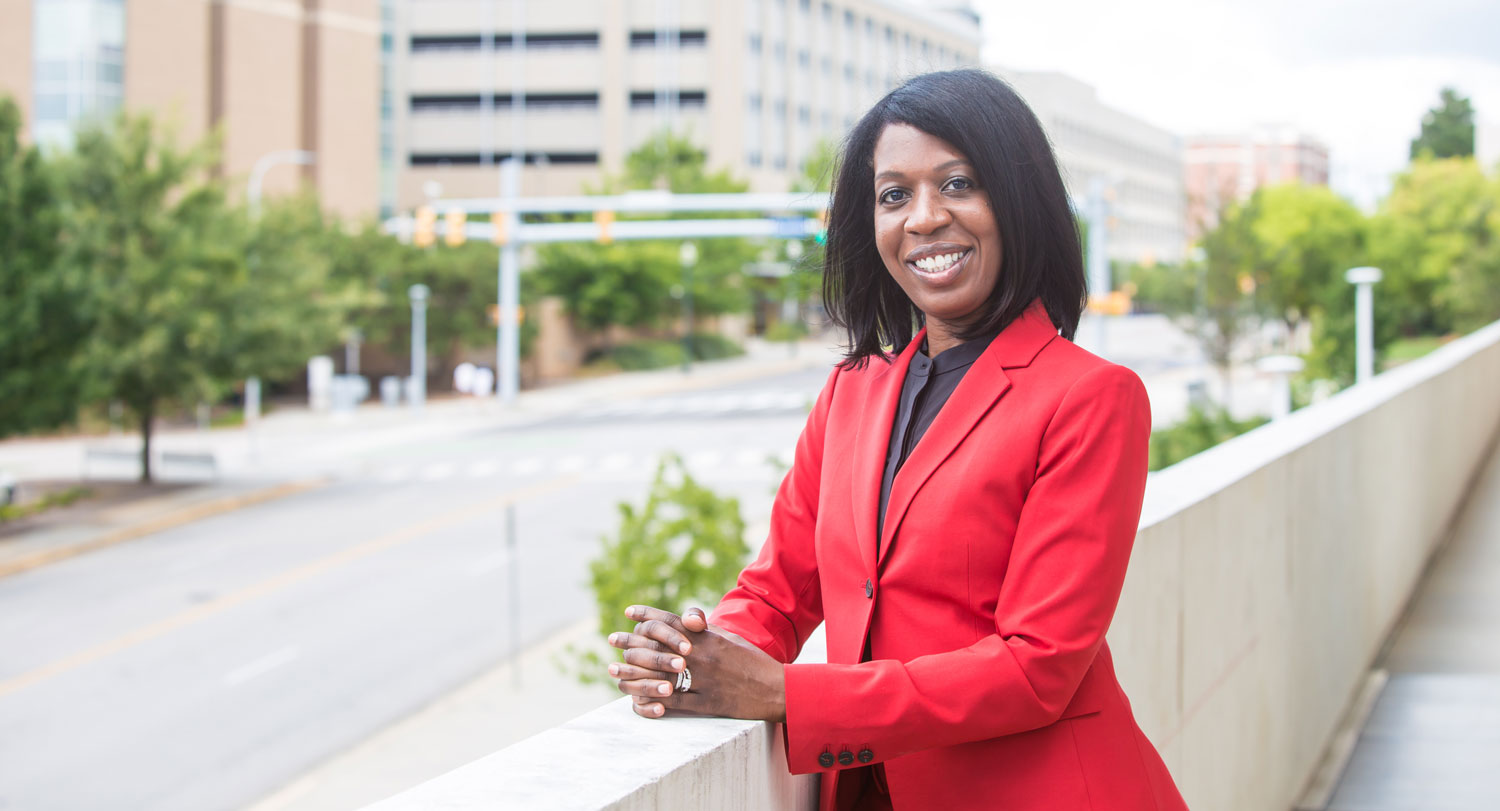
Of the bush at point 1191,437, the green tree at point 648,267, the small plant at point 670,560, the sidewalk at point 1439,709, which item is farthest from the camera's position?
the green tree at point 648,267

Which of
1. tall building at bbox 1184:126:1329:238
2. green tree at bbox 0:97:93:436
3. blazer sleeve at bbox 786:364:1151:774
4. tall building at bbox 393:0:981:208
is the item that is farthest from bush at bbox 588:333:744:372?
blazer sleeve at bbox 786:364:1151:774

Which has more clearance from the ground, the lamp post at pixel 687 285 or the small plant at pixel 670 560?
the lamp post at pixel 687 285

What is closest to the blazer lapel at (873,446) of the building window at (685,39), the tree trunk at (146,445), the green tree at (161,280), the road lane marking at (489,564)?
the road lane marking at (489,564)

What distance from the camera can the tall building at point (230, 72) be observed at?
45.3 m

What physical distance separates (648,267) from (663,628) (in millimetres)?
54097

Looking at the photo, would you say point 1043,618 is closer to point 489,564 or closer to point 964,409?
point 964,409

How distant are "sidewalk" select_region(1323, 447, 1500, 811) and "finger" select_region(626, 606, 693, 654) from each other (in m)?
3.85

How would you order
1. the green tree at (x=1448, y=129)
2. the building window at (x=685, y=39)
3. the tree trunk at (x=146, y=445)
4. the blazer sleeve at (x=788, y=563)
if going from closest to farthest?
the blazer sleeve at (x=788, y=563)
the tree trunk at (x=146, y=445)
the building window at (x=685, y=39)
the green tree at (x=1448, y=129)

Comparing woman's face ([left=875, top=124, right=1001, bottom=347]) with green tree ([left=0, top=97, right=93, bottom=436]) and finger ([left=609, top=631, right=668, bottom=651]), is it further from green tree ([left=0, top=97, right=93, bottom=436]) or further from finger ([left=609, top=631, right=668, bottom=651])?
green tree ([left=0, top=97, right=93, bottom=436])

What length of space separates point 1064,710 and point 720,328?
65.2 meters

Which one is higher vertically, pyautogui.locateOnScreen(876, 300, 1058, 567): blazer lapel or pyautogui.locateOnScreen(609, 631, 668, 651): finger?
pyautogui.locateOnScreen(876, 300, 1058, 567): blazer lapel

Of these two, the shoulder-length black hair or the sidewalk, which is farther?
the sidewalk

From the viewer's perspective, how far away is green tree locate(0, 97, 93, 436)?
78.1 ft

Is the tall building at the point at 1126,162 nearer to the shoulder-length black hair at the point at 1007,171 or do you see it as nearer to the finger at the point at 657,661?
the shoulder-length black hair at the point at 1007,171
